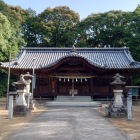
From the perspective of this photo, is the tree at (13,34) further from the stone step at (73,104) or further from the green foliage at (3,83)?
the stone step at (73,104)

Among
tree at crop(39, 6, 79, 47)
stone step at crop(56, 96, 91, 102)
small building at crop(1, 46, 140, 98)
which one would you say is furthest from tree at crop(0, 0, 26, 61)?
stone step at crop(56, 96, 91, 102)

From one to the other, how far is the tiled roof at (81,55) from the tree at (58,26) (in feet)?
43.9

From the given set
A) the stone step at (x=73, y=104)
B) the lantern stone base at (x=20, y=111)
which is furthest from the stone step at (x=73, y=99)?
the lantern stone base at (x=20, y=111)

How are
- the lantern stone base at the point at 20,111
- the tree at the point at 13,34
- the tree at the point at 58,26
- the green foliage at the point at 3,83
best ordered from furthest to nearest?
the tree at the point at 58,26 < the tree at the point at 13,34 < the green foliage at the point at 3,83 < the lantern stone base at the point at 20,111

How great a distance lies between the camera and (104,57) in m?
34.4

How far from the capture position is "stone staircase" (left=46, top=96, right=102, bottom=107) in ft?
87.4

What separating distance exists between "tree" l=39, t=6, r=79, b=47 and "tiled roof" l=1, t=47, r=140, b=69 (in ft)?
43.9

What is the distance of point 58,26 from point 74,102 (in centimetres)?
2715

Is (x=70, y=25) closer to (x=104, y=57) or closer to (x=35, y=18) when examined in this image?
(x=35, y=18)

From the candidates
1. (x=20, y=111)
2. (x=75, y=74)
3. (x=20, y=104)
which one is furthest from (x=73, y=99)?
(x=20, y=111)

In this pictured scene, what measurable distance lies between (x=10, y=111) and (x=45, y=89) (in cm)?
1575

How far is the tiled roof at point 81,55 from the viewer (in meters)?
30.4

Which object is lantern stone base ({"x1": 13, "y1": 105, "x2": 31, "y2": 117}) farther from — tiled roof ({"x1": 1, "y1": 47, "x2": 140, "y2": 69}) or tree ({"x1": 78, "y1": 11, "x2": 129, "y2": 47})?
tree ({"x1": 78, "y1": 11, "x2": 129, "y2": 47})

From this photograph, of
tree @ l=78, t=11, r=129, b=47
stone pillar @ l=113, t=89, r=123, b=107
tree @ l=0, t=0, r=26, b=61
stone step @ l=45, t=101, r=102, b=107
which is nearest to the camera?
stone pillar @ l=113, t=89, r=123, b=107
